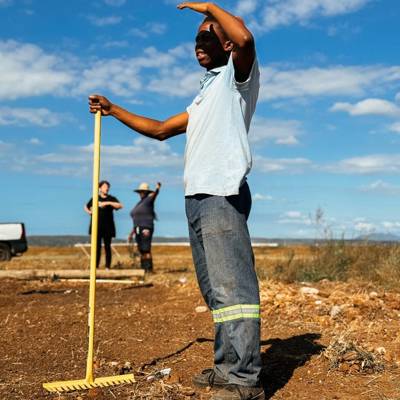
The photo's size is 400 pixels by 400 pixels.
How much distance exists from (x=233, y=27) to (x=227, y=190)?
924 mm

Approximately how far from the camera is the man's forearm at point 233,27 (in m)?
3.58

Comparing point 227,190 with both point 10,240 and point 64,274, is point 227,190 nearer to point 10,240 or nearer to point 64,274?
point 64,274

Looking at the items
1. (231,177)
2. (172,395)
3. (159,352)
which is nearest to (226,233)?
(231,177)

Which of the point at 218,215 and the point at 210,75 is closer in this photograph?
the point at 218,215

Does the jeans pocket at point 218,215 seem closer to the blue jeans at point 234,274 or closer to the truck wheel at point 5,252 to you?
the blue jeans at point 234,274

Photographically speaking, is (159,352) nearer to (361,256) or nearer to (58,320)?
(58,320)

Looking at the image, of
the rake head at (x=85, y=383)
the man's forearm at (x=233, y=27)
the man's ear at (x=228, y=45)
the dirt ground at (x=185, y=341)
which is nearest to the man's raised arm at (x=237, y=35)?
the man's forearm at (x=233, y=27)

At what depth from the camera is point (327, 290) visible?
29.7ft

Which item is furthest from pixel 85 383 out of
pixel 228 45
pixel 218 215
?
pixel 228 45

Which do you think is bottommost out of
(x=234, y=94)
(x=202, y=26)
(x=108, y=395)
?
(x=108, y=395)

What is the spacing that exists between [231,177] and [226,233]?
338 mm

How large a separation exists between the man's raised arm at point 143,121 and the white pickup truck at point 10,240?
49.8 ft

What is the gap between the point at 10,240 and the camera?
62.1 feet

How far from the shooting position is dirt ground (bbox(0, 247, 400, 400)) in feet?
14.5
